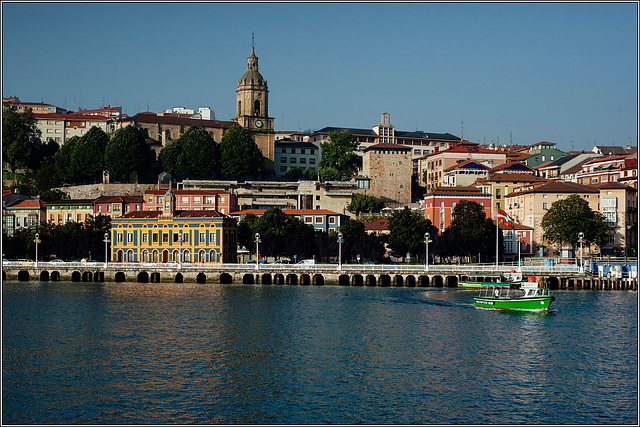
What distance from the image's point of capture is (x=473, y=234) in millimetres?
95625

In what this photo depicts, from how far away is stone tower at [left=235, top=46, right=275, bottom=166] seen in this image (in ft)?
486

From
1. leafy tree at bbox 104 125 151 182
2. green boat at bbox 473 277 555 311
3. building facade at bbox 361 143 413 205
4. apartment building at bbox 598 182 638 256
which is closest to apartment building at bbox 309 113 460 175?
building facade at bbox 361 143 413 205

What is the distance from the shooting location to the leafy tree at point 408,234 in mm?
97562

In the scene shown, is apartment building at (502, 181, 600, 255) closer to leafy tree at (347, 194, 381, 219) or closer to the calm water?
leafy tree at (347, 194, 381, 219)

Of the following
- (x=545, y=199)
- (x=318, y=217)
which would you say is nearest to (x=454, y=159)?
(x=318, y=217)

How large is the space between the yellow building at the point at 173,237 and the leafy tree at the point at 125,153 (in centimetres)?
2807

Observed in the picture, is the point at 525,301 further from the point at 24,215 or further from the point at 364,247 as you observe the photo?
the point at 24,215

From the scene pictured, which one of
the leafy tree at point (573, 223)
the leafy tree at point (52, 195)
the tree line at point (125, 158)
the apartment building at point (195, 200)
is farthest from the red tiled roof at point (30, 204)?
the leafy tree at point (573, 223)

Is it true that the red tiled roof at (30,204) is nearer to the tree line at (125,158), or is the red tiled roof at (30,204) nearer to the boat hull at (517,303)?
the tree line at (125,158)

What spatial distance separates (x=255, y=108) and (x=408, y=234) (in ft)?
200

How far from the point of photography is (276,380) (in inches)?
1517

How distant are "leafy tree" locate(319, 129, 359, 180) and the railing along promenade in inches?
2450

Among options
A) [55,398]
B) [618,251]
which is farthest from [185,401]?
[618,251]

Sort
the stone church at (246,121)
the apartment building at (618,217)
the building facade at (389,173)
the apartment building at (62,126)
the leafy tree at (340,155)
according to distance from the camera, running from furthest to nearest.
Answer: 1. the apartment building at (62,126)
2. the leafy tree at (340,155)
3. the stone church at (246,121)
4. the building facade at (389,173)
5. the apartment building at (618,217)
